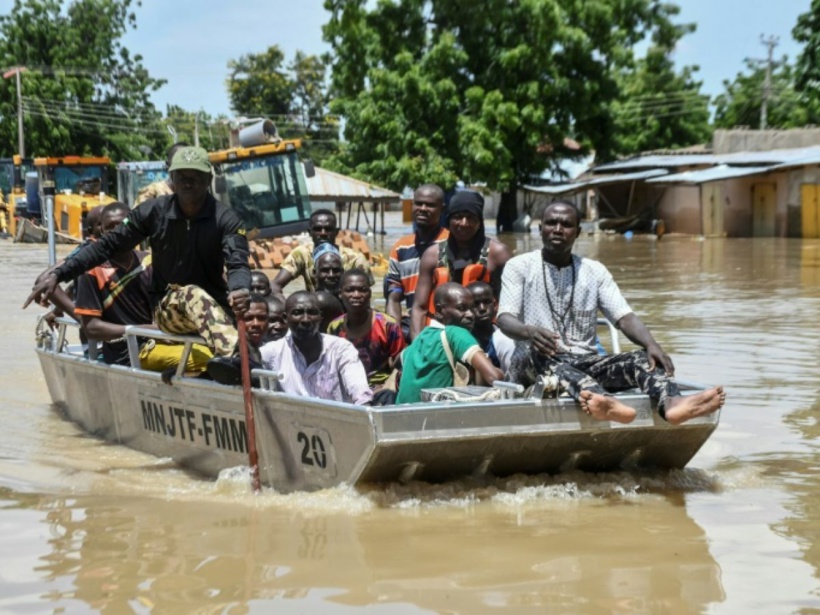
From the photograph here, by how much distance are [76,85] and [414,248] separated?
155ft

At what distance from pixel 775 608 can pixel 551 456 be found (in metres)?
1.80

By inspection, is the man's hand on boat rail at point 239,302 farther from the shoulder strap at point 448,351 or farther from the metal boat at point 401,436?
the shoulder strap at point 448,351

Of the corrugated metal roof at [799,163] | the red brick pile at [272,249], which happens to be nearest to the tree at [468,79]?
the corrugated metal roof at [799,163]

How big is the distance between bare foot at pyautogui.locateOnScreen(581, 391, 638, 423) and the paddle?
5.32ft

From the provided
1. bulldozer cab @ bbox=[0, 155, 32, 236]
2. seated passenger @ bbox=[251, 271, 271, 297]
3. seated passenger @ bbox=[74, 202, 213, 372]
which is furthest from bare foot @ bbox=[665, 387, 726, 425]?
bulldozer cab @ bbox=[0, 155, 32, 236]

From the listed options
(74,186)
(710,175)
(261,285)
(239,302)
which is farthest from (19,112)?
(239,302)

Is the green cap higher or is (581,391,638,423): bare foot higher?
the green cap

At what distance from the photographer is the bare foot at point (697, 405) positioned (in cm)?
604

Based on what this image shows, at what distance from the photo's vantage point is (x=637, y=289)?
19.9 m

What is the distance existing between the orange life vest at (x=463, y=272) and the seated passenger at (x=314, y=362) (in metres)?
0.91

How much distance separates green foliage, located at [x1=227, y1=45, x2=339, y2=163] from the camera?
70688 millimetres

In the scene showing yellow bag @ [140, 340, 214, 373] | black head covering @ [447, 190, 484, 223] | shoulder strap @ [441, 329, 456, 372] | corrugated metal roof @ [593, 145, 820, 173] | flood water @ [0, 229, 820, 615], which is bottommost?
flood water @ [0, 229, 820, 615]

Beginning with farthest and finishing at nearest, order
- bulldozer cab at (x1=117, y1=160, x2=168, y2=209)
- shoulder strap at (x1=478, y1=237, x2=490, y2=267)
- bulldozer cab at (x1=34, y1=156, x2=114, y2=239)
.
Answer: bulldozer cab at (x1=34, y1=156, x2=114, y2=239) < bulldozer cab at (x1=117, y1=160, x2=168, y2=209) < shoulder strap at (x1=478, y1=237, x2=490, y2=267)

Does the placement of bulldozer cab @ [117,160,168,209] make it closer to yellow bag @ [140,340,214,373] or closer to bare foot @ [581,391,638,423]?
yellow bag @ [140,340,214,373]
